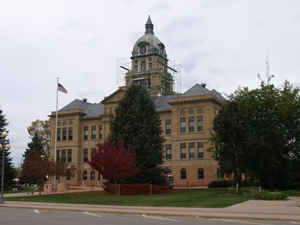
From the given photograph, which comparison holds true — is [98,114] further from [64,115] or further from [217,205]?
[217,205]

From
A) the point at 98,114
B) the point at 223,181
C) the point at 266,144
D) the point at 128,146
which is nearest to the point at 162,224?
the point at 266,144

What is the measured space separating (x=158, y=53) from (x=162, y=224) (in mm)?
68723

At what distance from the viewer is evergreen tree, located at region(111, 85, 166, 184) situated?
45094 millimetres

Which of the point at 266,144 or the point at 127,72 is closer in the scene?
the point at 266,144

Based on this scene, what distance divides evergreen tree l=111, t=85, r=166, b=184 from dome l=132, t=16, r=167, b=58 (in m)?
35.7

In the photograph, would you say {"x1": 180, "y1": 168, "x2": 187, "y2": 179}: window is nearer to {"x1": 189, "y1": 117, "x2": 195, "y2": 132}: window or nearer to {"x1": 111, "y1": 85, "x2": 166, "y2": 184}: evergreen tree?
{"x1": 189, "y1": 117, "x2": 195, "y2": 132}: window

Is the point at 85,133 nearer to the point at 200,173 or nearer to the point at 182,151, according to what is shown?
the point at 182,151

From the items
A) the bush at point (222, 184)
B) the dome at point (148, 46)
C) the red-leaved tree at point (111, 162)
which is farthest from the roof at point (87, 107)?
the red-leaved tree at point (111, 162)

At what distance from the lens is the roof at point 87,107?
250ft

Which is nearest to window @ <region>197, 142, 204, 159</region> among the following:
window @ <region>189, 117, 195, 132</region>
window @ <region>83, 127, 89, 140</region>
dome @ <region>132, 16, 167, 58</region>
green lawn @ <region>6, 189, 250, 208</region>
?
window @ <region>189, 117, 195, 132</region>

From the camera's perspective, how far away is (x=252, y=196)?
3206 centimetres

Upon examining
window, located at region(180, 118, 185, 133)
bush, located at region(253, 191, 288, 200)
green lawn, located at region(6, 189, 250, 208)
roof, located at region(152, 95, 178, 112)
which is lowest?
green lawn, located at region(6, 189, 250, 208)

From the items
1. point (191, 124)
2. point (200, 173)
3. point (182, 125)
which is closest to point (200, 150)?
point (200, 173)

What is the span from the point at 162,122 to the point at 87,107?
62.3 ft
